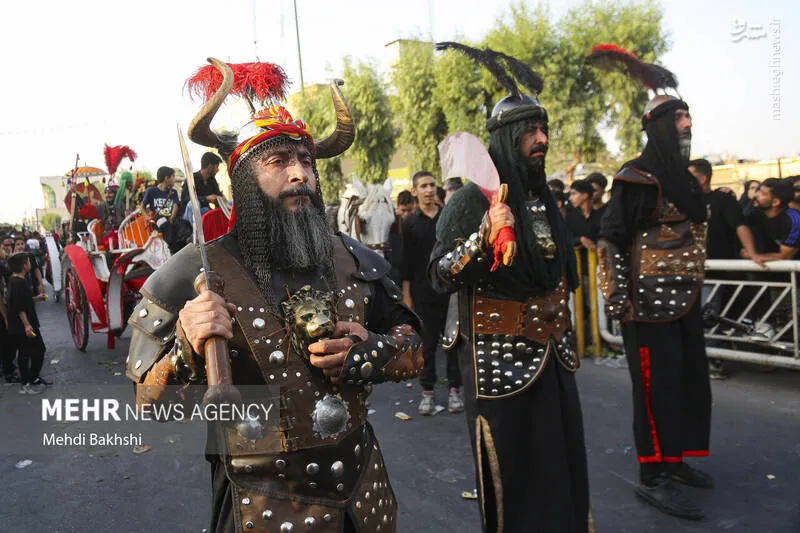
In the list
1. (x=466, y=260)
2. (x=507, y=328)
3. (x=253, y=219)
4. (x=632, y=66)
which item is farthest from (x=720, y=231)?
(x=253, y=219)

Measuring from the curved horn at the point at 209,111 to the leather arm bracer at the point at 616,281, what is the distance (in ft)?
8.98

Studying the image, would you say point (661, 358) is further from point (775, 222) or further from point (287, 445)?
point (775, 222)

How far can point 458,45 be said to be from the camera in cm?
339

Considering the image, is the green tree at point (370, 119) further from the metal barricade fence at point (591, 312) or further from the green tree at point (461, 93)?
the metal barricade fence at point (591, 312)

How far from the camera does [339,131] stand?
90.2 inches

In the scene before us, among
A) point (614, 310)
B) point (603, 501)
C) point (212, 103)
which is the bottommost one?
point (603, 501)

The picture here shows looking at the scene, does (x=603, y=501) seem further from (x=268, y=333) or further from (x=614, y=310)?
(x=268, y=333)

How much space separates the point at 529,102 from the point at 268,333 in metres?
1.85

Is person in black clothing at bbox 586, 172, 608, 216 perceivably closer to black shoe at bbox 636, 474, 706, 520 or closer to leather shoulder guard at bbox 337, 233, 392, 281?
black shoe at bbox 636, 474, 706, 520

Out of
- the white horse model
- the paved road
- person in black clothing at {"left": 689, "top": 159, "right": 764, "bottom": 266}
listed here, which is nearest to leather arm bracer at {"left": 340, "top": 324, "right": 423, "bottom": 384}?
the paved road

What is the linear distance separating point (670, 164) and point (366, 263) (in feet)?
8.08

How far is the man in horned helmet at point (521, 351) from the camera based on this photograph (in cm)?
291

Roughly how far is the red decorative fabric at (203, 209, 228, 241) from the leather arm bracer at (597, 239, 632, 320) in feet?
9.63

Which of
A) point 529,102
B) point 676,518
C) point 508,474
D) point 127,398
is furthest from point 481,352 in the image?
point 127,398
